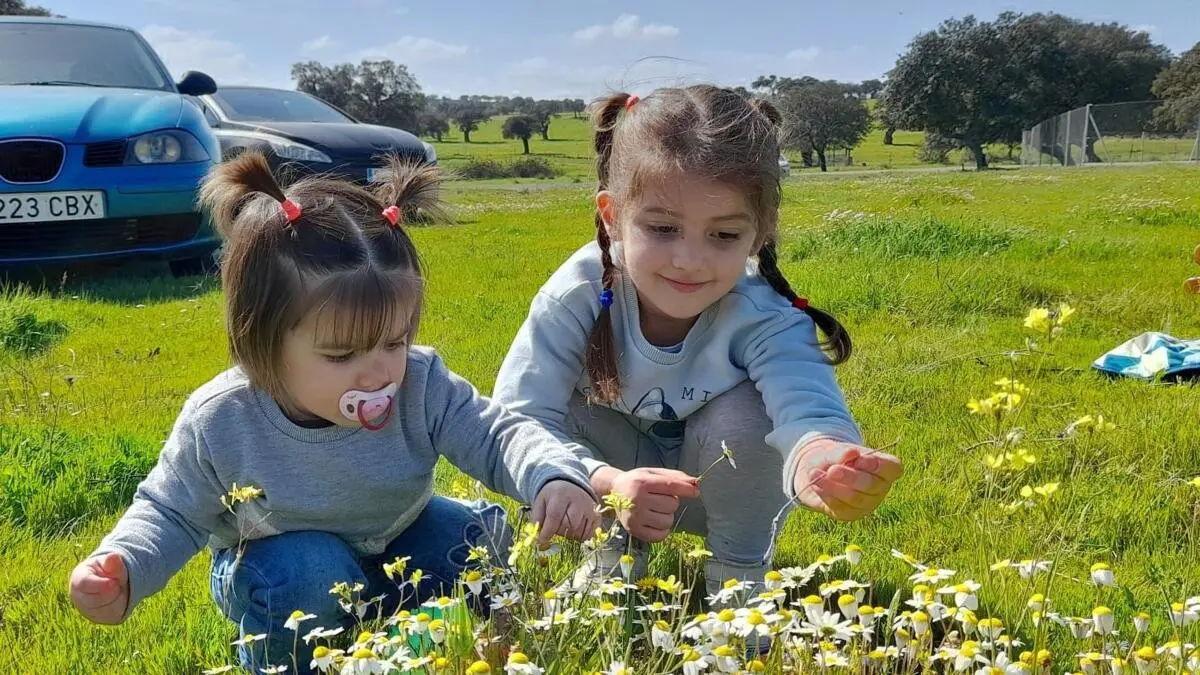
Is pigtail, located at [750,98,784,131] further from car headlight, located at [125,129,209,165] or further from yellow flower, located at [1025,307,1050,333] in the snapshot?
car headlight, located at [125,129,209,165]

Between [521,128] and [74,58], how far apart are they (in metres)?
69.8

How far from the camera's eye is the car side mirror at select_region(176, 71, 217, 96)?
7711 millimetres

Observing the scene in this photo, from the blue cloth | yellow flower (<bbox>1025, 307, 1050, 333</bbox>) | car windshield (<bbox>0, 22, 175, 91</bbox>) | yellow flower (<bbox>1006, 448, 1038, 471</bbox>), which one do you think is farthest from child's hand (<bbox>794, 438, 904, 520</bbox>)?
car windshield (<bbox>0, 22, 175, 91</bbox>)

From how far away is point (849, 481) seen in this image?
1829 mm

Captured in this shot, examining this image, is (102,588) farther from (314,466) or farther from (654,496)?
(654,496)

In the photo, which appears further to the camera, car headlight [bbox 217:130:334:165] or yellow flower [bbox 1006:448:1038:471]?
car headlight [bbox 217:130:334:165]

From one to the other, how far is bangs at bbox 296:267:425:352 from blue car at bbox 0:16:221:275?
533 cm

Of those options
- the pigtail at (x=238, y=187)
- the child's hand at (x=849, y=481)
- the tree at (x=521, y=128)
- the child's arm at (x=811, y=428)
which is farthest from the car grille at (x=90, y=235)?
the tree at (x=521, y=128)

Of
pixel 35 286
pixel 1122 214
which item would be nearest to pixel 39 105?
pixel 35 286

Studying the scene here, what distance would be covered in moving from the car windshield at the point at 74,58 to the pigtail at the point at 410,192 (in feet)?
20.3

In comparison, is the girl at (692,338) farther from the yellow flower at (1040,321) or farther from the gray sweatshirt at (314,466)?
the yellow flower at (1040,321)

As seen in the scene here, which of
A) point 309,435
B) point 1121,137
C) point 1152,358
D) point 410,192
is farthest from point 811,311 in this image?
point 1121,137

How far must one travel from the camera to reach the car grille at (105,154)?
6.48 m

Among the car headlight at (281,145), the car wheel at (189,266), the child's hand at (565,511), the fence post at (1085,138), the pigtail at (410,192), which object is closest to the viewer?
the child's hand at (565,511)
